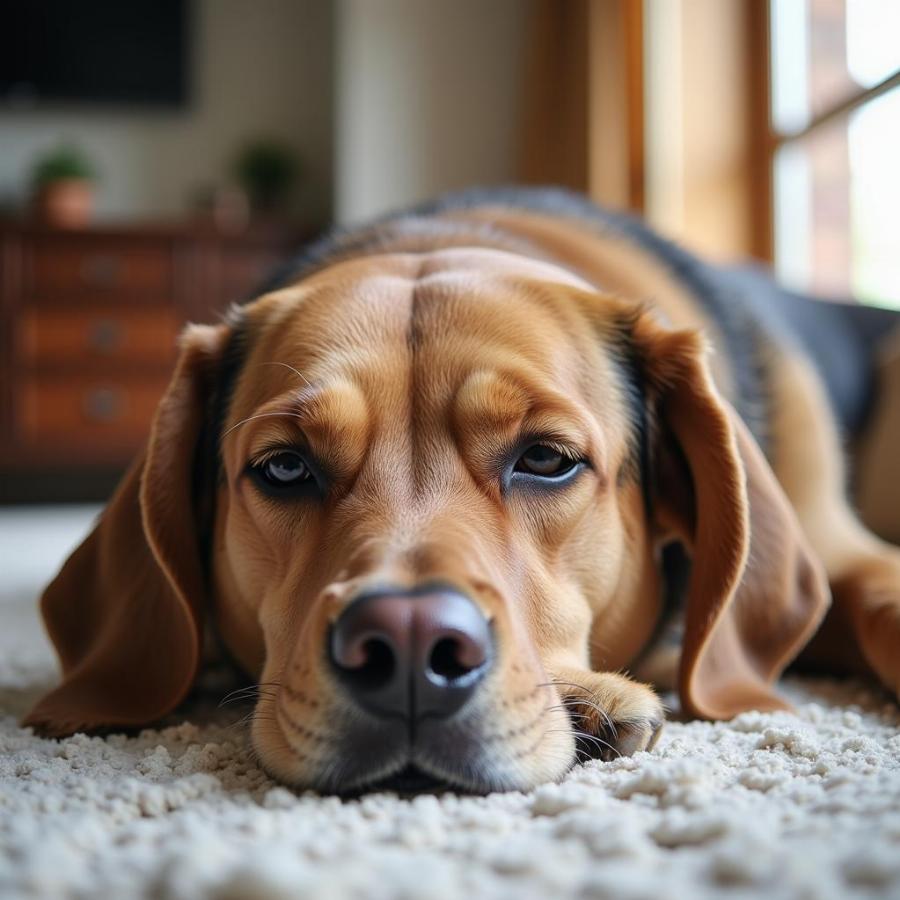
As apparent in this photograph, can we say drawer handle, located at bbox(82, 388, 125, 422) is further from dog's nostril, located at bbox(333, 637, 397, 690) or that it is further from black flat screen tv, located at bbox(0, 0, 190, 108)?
dog's nostril, located at bbox(333, 637, 397, 690)

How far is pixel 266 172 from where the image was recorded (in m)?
8.00

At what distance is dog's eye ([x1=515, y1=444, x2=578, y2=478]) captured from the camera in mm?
1514

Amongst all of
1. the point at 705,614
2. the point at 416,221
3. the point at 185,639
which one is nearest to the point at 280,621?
the point at 185,639

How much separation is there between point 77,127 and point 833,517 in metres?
7.53

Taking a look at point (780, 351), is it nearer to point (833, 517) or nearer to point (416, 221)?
point (833, 517)

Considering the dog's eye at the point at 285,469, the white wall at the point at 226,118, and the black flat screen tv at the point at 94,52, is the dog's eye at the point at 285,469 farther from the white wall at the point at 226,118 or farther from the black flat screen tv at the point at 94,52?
the black flat screen tv at the point at 94,52

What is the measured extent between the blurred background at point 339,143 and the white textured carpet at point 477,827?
143 inches

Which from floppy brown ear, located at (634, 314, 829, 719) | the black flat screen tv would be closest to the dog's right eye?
floppy brown ear, located at (634, 314, 829, 719)

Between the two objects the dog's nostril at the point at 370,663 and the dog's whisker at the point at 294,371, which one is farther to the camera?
the dog's whisker at the point at 294,371

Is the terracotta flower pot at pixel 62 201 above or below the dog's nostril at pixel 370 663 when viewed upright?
above

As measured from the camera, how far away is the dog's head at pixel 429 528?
1.16 metres

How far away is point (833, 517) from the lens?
2236mm

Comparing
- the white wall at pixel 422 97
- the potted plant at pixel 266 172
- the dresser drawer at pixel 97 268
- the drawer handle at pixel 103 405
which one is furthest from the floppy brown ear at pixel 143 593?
the potted plant at pixel 266 172

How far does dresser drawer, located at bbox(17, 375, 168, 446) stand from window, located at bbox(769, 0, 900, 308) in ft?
13.8
